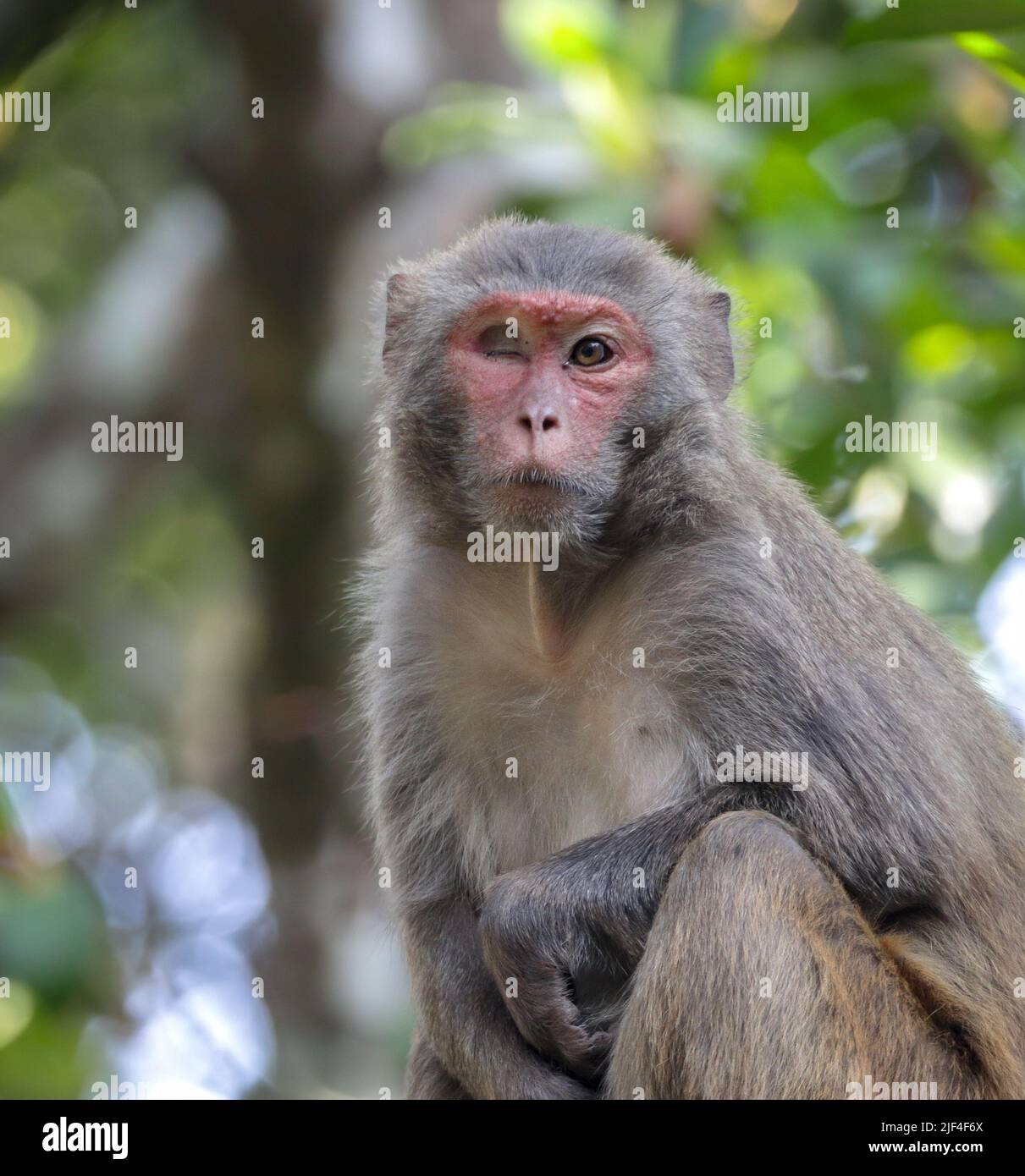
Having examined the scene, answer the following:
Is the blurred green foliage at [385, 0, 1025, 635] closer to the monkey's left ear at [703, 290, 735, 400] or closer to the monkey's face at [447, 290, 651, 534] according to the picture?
the monkey's left ear at [703, 290, 735, 400]

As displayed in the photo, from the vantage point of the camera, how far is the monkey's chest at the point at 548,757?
6.64 metres

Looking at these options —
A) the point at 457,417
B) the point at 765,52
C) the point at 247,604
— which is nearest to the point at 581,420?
the point at 457,417

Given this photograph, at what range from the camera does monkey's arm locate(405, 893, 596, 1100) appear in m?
6.34

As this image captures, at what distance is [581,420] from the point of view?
6453mm

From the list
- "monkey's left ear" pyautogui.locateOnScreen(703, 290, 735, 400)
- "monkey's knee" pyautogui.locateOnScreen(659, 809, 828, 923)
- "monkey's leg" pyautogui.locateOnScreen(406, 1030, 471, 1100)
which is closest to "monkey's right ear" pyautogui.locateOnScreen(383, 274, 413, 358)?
"monkey's left ear" pyautogui.locateOnScreen(703, 290, 735, 400)

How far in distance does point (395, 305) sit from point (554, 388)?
4.18 feet

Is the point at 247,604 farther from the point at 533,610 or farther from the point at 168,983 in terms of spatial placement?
the point at 533,610

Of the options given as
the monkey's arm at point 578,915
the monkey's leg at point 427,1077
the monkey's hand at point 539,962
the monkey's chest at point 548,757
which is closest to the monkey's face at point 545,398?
the monkey's chest at point 548,757

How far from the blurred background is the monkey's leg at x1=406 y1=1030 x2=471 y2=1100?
0.69 metres

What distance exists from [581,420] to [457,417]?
25.1 inches

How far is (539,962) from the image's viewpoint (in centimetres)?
609

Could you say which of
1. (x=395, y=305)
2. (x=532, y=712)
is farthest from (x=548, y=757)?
(x=395, y=305)

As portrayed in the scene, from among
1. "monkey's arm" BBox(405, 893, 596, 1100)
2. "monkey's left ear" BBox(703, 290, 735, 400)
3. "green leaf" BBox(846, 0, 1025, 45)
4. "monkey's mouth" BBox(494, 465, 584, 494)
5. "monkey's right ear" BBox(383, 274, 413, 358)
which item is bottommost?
"monkey's arm" BBox(405, 893, 596, 1100)

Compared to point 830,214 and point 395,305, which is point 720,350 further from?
point 830,214
